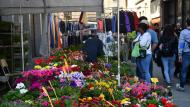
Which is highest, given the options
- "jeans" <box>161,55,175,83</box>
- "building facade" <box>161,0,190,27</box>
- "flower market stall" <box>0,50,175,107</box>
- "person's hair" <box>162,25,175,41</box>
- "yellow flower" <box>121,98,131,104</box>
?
"building facade" <box>161,0,190,27</box>

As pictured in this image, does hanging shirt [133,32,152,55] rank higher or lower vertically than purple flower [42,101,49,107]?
higher

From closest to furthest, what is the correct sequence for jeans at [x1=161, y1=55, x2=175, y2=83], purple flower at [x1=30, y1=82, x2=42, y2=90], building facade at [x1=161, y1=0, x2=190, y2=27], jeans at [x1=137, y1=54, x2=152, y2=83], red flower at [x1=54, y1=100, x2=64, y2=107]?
1. red flower at [x1=54, y1=100, x2=64, y2=107]
2. purple flower at [x1=30, y1=82, x2=42, y2=90]
3. jeans at [x1=137, y1=54, x2=152, y2=83]
4. jeans at [x1=161, y1=55, x2=175, y2=83]
5. building facade at [x1=161, y1=0, x2=190, y2=27]

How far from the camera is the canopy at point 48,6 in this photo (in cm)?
1039

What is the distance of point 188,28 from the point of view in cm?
1134

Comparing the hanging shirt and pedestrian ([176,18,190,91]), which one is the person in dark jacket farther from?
pedestrian ([176,18,190,91])

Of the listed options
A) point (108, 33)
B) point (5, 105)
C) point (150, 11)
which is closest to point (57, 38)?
point (108, 33)

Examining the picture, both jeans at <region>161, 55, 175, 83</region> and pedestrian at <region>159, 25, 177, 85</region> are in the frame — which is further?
jeans at <region>161, 55, 175, 83</region>

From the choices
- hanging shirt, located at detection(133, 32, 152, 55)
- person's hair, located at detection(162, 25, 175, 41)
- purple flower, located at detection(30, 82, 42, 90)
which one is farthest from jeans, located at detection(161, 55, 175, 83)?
purple flower, located at detection(30, 82, 42, 90)

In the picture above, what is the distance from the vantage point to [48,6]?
1118 centimetres

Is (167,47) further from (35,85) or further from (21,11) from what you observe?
(35,85)

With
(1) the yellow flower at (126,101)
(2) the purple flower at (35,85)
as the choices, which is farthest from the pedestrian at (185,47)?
(1) the yellow flower at (126,101)

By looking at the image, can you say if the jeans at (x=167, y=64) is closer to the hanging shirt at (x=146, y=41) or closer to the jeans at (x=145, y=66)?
the jeans at (x=145, y=66)

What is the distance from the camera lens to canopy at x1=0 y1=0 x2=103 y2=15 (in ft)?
34.1

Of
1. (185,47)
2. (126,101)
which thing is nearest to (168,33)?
(185,47)
